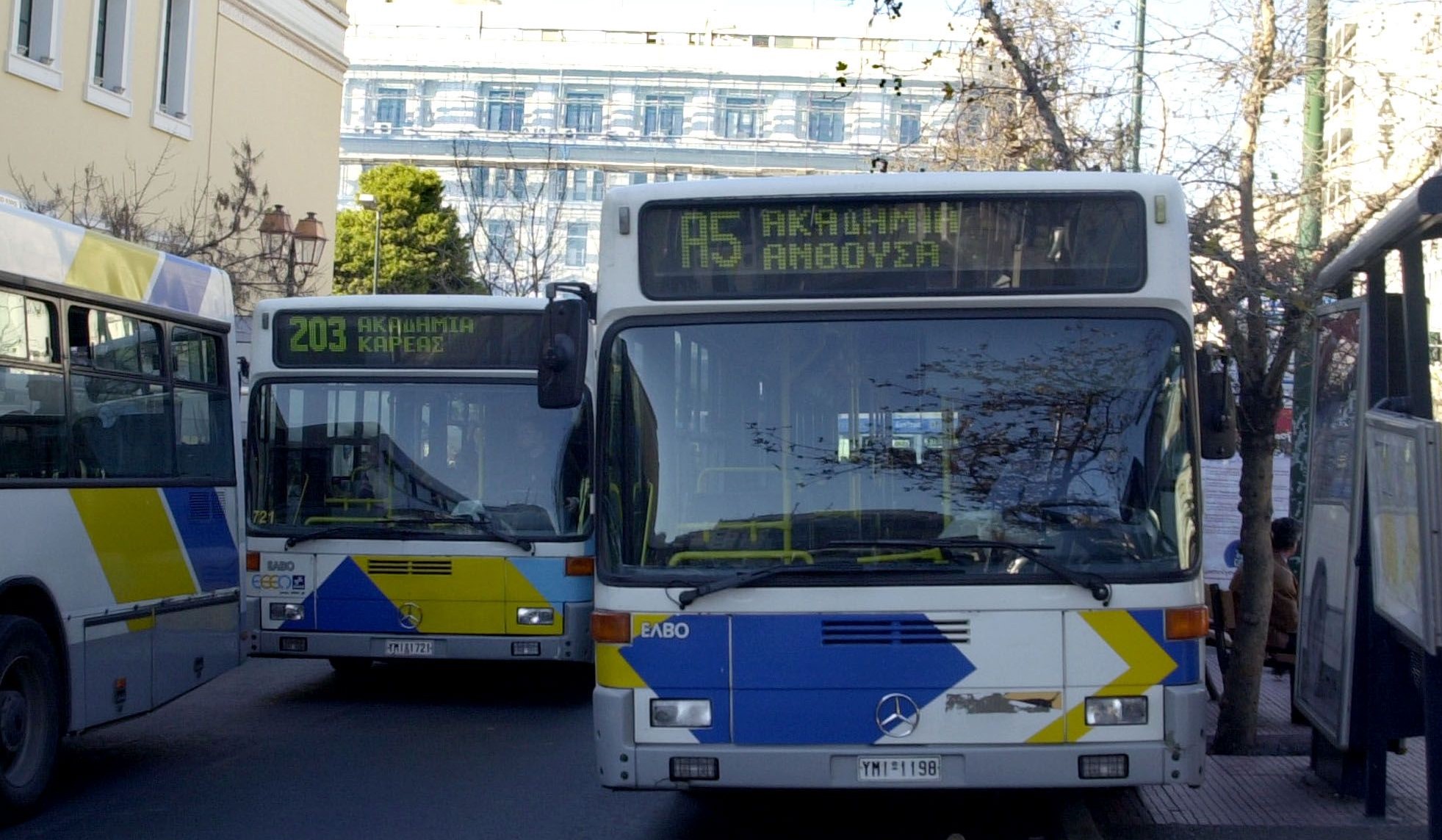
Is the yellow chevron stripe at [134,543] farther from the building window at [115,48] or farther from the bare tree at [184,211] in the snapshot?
the building window at [115,48]

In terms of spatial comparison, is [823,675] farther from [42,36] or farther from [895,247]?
[42,36]

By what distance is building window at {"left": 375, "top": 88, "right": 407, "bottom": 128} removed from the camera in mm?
60562

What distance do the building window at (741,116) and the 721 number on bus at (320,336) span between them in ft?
158

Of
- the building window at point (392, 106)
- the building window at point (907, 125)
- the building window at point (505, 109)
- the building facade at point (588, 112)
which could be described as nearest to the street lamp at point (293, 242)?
the building window at point (907, 125)

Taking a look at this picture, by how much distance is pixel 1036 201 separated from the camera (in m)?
6.68

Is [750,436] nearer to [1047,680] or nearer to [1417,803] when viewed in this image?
[1047,680]

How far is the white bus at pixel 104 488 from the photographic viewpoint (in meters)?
8.09

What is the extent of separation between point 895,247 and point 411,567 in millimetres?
6166

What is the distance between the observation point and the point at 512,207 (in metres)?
48.9

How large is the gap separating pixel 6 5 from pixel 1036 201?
18.7m

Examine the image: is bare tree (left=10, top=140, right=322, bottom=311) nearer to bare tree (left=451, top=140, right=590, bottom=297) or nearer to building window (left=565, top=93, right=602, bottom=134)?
bare tree (left=451, top=140, right=590, bottom=297)

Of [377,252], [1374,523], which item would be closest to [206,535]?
[1374,523]

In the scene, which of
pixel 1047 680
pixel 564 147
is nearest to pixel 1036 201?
pixel 1047 680

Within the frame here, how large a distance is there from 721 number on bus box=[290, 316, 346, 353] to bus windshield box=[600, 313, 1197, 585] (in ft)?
19.8
